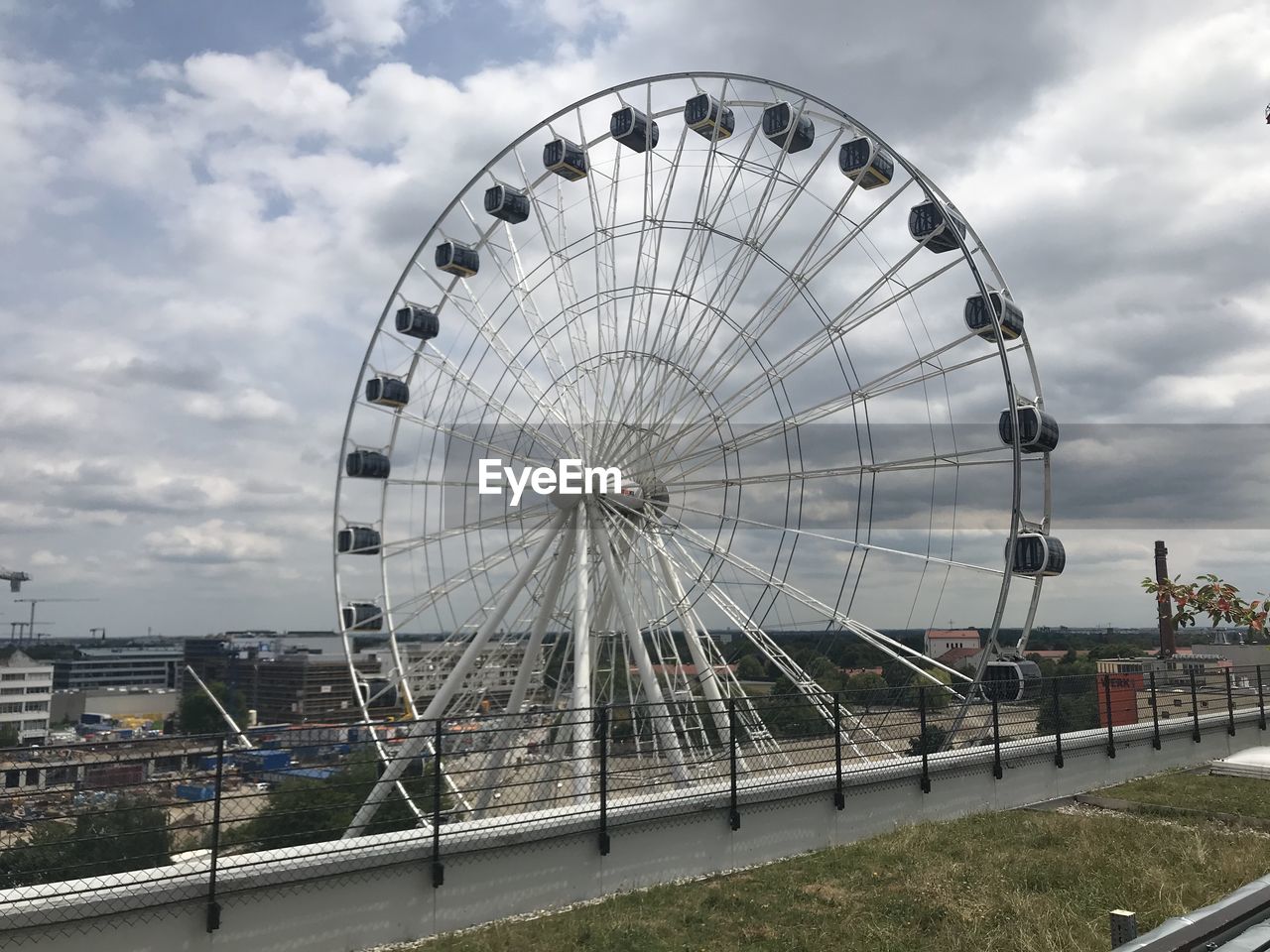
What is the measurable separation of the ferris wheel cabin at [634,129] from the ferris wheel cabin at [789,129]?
2.92 meters

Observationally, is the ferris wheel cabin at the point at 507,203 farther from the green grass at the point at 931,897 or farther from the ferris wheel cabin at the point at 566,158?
the green grass at the point at 931,897

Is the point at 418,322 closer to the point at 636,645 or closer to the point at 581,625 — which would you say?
the point at 581,625

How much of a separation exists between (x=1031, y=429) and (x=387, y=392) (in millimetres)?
15889

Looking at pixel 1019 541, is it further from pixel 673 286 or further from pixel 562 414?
pixel 562 414

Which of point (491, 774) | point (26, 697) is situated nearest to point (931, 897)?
point (491, 774)

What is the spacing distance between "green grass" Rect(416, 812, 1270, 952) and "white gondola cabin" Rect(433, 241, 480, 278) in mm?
18304

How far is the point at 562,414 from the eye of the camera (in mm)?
20906

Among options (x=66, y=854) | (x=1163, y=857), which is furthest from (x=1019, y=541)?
(x=66, y=854)

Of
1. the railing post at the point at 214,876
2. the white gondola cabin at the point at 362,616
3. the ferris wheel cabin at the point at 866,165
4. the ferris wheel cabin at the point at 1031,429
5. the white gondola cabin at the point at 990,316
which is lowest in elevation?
the railing post at the point at 214,876

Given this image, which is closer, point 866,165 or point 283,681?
point 866,165

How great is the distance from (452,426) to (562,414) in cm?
443

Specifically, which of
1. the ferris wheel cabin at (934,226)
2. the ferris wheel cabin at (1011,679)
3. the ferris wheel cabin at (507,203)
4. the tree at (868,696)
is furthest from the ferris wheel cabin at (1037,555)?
the ferris wheel cabin at (507,203)

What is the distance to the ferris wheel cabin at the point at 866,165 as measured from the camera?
718 inches

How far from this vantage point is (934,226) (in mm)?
17344
